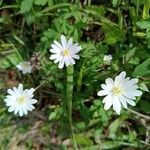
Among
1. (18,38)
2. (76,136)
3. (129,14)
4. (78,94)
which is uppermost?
(129,14)

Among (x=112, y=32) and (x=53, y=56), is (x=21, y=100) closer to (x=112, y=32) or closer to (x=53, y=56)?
(x=53, y=56)

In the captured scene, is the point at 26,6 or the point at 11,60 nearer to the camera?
the point at 26,6

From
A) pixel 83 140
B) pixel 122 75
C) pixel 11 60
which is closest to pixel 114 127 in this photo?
pixel 83 140

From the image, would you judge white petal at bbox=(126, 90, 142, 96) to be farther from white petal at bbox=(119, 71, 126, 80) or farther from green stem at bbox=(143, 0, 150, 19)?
green stem at bbox=(143, 0, 150, 19)

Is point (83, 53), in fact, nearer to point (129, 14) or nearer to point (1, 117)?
point (129, 14)

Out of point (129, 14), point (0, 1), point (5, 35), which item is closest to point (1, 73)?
point (5, 35)
